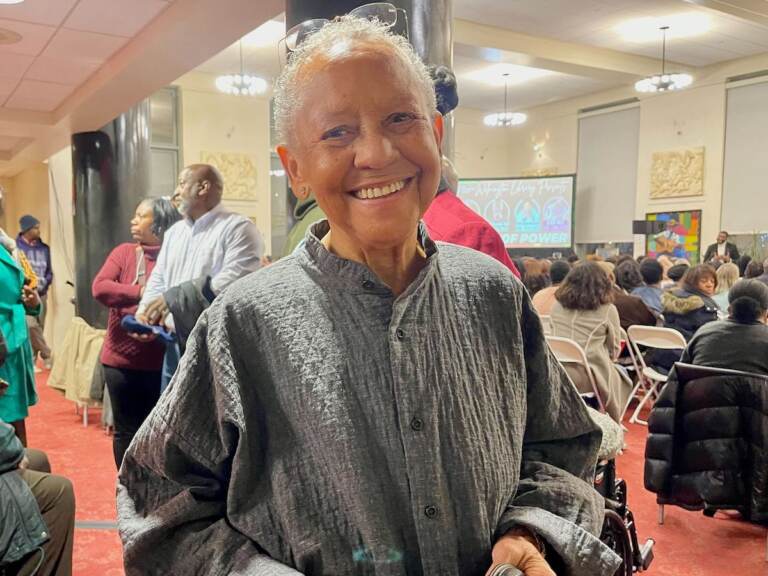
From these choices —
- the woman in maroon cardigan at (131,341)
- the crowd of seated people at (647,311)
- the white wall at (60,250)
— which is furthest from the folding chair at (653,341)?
the white wall at (60,250)

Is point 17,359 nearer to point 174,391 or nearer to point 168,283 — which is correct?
point 168,283

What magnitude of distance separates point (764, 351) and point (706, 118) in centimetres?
927

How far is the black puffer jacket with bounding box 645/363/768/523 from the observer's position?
3.02 m

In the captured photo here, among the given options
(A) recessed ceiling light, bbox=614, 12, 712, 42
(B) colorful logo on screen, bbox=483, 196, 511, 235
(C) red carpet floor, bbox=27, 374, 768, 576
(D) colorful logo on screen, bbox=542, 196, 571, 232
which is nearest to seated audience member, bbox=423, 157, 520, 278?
(C) red carpet floor, bbox=27, 374, 768, 576

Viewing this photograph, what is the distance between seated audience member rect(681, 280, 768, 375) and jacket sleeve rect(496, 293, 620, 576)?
2573mm

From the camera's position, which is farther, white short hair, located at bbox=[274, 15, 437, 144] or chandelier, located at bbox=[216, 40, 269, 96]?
chandelier, located at bbox=[216, 40, 269, 96]

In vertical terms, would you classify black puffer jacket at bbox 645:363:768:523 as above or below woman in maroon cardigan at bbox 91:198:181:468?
Answer: below

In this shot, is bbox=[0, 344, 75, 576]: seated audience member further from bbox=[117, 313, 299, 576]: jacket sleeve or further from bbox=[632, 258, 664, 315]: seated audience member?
bbox=[632, 258, 664, 315]: seated audience member

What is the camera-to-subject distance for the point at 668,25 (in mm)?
8945

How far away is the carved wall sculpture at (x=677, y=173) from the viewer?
11.2m

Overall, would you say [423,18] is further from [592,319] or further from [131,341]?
[592,319]

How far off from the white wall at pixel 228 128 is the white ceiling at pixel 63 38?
565 centimetres

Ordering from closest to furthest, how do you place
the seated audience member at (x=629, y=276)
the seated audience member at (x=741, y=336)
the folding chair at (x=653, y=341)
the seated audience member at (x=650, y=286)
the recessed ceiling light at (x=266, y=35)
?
1. the seated audience member at (x=741, y=336)
2. the folding chair at (x=653, y=341)
3. the seated audience member at (x=650, y=286)
4. the seated audience member at (x=629, y=276)
5. the recessed ceiling light at (x=266, y=35)

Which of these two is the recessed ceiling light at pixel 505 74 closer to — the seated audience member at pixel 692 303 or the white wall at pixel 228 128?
the white wall at pixel 228 128
